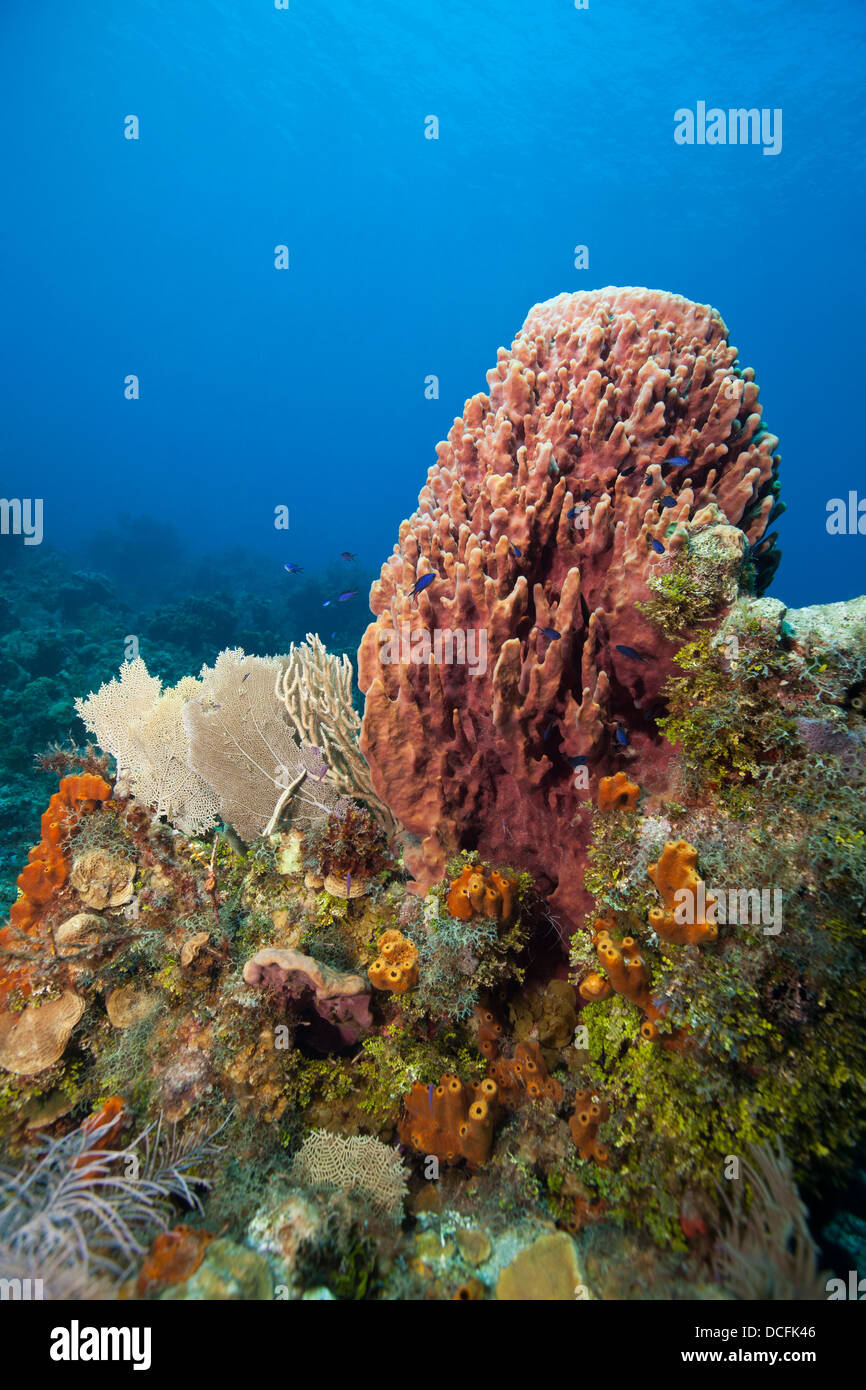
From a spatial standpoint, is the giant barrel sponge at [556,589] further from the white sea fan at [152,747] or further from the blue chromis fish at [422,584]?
the white sea fan at [152,747]

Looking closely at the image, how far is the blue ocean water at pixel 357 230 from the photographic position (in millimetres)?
56656

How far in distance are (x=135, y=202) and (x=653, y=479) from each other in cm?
15098

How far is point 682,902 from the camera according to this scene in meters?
3.00

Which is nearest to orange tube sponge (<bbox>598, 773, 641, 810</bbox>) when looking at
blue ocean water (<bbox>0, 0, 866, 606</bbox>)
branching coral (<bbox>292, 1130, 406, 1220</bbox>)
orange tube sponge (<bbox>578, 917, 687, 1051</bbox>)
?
orange tube sponge (<bbox>578, 917, 687, 1051</bbox>)

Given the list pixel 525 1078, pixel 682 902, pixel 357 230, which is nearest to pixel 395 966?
pixel 525 1078

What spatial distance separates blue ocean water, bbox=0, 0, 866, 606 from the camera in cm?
5666

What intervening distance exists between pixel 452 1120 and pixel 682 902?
212cm

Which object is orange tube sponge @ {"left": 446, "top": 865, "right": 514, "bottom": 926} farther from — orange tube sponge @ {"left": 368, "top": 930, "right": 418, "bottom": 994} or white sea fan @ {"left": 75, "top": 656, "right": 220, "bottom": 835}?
white sea fan @ {"left": 75, "top": 656, "right": 220, "bottom": 835}

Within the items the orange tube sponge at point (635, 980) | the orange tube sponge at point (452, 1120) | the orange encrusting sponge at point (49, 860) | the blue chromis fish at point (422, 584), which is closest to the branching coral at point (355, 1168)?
the orange tube sponge at point (452, 1120)

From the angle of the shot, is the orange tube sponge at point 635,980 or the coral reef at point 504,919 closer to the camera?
the coral reef at point 504,919

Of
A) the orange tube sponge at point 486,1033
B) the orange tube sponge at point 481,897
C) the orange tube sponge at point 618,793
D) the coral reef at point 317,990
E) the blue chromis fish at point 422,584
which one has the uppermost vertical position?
the blue chromis fish at point 422,584

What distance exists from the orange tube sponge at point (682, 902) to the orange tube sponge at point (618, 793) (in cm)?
60

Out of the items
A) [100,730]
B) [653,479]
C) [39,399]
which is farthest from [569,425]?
[39,399]

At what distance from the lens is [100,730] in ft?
16.5
